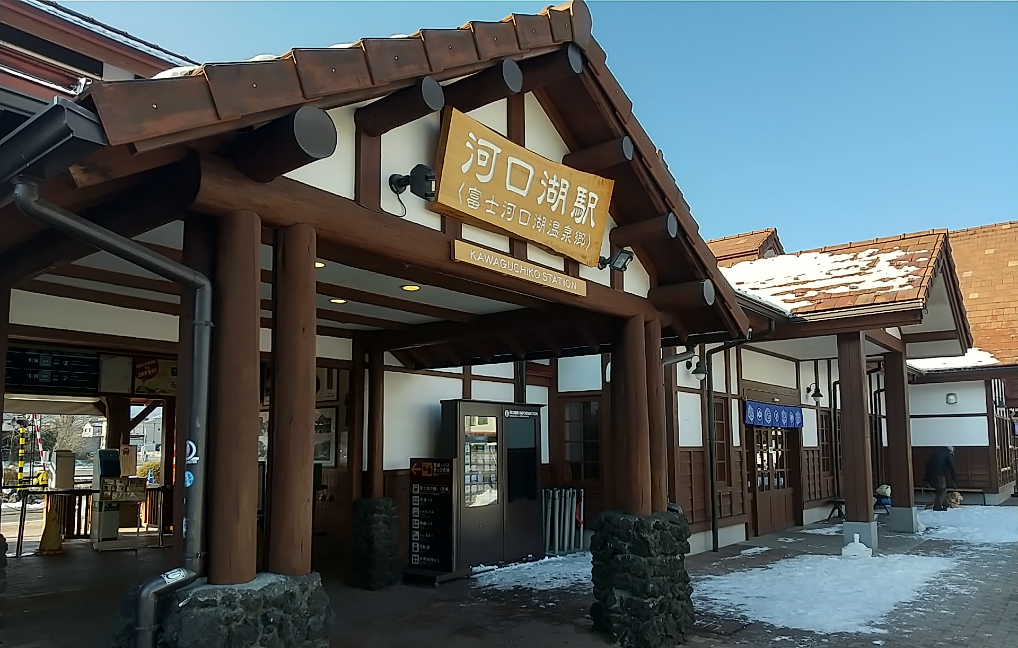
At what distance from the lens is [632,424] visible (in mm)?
7145

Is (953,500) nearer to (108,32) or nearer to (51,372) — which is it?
(51,372)

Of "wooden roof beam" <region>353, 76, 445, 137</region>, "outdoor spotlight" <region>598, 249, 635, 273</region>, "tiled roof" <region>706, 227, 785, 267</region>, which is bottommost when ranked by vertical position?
"outdoor spotlight" <region>598, 249, 635, 273</region>

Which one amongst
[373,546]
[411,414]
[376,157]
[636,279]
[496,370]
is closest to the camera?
[376,157]

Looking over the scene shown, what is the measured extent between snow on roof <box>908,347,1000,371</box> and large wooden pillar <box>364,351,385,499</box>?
1416cm

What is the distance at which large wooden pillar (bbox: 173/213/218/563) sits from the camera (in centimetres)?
383

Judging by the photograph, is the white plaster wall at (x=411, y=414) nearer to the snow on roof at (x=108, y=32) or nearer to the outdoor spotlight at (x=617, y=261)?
the outdoor spotlight at (x=617, y=261)

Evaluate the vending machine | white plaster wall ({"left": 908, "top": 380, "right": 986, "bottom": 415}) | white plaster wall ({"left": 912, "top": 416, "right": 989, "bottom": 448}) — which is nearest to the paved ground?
the vending machine

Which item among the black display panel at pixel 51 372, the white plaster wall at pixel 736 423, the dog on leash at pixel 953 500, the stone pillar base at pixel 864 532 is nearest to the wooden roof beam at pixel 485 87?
the black display panel at pixel 51 372

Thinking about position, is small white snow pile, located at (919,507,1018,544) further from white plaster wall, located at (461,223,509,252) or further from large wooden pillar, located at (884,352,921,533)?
white plaster wall, located at (461,223,509,252)

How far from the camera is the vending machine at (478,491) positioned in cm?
938

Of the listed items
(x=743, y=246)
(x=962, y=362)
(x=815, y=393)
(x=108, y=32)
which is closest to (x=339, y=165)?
(x=108, y=32)

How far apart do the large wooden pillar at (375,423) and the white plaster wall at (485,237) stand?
3.91 metres

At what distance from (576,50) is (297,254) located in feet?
9.35

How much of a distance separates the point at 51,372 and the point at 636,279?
707cm
